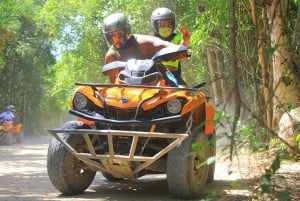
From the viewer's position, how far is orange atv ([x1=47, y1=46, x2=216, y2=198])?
223 inches

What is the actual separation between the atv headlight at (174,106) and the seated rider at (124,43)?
2.17 feet

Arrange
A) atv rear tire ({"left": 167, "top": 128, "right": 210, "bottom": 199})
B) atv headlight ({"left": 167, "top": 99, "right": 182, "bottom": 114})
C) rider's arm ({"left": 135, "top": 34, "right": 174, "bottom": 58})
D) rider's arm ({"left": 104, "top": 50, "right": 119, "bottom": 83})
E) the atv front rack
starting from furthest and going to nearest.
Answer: rider's arm ({"left": 135, "top": 34, "right": 174, "bottom": 58}) < rider's arm ({"left": 104, "top": 50, "right": 119, "bottom": 83}) < atv headlight ({"left": 167, "top": 99, "right": 182, "bottom": 114}) < atv rear tire ({"left": 167, "top": 128, "right": 210, "bottom": 199}) < the atv front rack

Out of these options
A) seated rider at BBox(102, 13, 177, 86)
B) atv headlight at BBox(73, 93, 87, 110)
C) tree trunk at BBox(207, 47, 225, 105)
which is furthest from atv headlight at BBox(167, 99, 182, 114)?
tree trunk at BBox(207, 47, 225, 105)

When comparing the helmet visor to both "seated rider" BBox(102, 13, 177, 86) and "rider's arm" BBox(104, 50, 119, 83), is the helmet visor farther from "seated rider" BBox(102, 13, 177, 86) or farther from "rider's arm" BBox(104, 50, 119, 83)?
"rider's arm" BBox(104, 50, 119, 83)

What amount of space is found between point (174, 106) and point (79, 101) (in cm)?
106

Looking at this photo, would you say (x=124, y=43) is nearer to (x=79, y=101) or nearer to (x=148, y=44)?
(x=148, y=44)

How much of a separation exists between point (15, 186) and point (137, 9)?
1642 centimetres

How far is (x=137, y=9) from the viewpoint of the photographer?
22688 mm

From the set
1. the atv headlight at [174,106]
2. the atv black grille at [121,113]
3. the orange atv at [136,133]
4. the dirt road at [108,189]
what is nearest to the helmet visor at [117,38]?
the orange atv at [136,133]

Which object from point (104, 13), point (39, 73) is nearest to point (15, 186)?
point (104, 13)

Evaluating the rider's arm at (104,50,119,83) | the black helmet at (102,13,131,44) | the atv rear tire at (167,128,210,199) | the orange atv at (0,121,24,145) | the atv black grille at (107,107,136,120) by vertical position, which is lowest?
the orange atv at (0,121,24,145)

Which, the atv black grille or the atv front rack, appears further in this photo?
the atv black grille

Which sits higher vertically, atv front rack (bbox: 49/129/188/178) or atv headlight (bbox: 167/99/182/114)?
atv headlight (bbox: 167/99/182/114)

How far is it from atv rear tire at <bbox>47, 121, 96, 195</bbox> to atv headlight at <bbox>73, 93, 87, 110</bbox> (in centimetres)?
23
